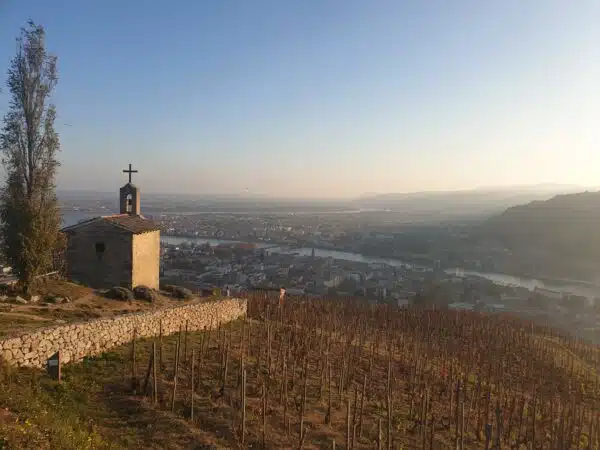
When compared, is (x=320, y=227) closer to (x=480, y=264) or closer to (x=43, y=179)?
(x=480, y=264)

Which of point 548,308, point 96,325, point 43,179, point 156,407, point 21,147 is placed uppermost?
point 21,147

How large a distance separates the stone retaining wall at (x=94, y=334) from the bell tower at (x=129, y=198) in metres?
8.01

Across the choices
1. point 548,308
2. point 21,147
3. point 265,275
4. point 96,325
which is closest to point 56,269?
point 21,147

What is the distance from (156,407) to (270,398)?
12.6 feet

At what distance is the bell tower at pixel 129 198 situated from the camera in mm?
25984

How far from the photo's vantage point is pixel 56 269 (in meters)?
21.4

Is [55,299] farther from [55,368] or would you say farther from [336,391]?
[336,391]

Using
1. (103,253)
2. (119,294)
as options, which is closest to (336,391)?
(119,294)

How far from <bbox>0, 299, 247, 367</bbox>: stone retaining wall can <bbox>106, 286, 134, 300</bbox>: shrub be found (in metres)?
2.24

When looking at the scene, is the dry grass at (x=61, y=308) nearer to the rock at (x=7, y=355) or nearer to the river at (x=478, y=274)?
the rock at (x=7, y=355)

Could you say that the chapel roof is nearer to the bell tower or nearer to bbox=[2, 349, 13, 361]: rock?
the bell tower

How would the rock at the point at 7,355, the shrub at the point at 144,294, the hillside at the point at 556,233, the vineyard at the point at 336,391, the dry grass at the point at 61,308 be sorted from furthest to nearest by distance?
the hillside at the point at 556,233, the shrub at the point at 144,294, the dry grass at the point at 61,308, the vineyard at the point at 336,391, the rock at the point at 7,355

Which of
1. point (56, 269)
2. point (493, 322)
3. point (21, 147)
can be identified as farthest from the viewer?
point (493, 322)

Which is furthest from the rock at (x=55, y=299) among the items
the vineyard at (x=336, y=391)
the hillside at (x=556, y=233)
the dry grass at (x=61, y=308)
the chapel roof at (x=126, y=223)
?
the hillside at (x=556, y=233)
